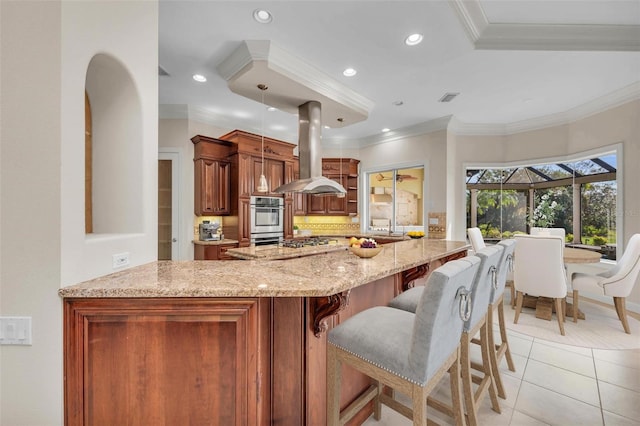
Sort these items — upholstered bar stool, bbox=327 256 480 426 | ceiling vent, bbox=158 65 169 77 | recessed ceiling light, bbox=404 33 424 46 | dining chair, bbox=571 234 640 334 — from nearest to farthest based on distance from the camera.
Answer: upholstered bar stool, bbox=327 256 480 426, recessed ceiling light, bbox=404 33 424 46, dining chair, bbox=571 234 640 334, ceiling vent, bbox=158 65 169 77

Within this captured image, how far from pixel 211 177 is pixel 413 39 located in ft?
10.7

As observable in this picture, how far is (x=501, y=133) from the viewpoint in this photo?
5.00 meters

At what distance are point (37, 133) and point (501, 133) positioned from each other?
606 centimetres

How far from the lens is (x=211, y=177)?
4.23m

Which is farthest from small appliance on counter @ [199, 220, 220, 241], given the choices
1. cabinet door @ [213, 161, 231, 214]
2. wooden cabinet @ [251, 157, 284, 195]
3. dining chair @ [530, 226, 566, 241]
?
dining chair @ [530, 226, 566, 241]

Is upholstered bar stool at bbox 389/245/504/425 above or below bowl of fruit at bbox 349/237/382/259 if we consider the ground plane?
below

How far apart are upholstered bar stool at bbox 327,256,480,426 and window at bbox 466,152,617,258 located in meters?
4.49

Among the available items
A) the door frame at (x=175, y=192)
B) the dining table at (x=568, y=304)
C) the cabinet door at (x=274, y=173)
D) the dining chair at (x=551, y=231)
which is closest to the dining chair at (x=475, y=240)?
the dining table at (x=568, y=304)

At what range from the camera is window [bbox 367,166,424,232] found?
5344 mm

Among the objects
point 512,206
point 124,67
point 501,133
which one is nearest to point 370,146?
point 501,133

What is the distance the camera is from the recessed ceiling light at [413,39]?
2.50 meters

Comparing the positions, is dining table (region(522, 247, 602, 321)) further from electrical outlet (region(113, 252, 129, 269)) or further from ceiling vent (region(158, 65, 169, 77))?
ceiling vent (region(158, 65, 169, 77))

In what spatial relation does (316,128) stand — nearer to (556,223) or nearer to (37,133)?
(37,133)

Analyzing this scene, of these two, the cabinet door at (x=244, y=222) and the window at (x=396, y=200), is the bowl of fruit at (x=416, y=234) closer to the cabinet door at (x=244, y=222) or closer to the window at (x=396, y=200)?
the window at (x=396, y=200)
